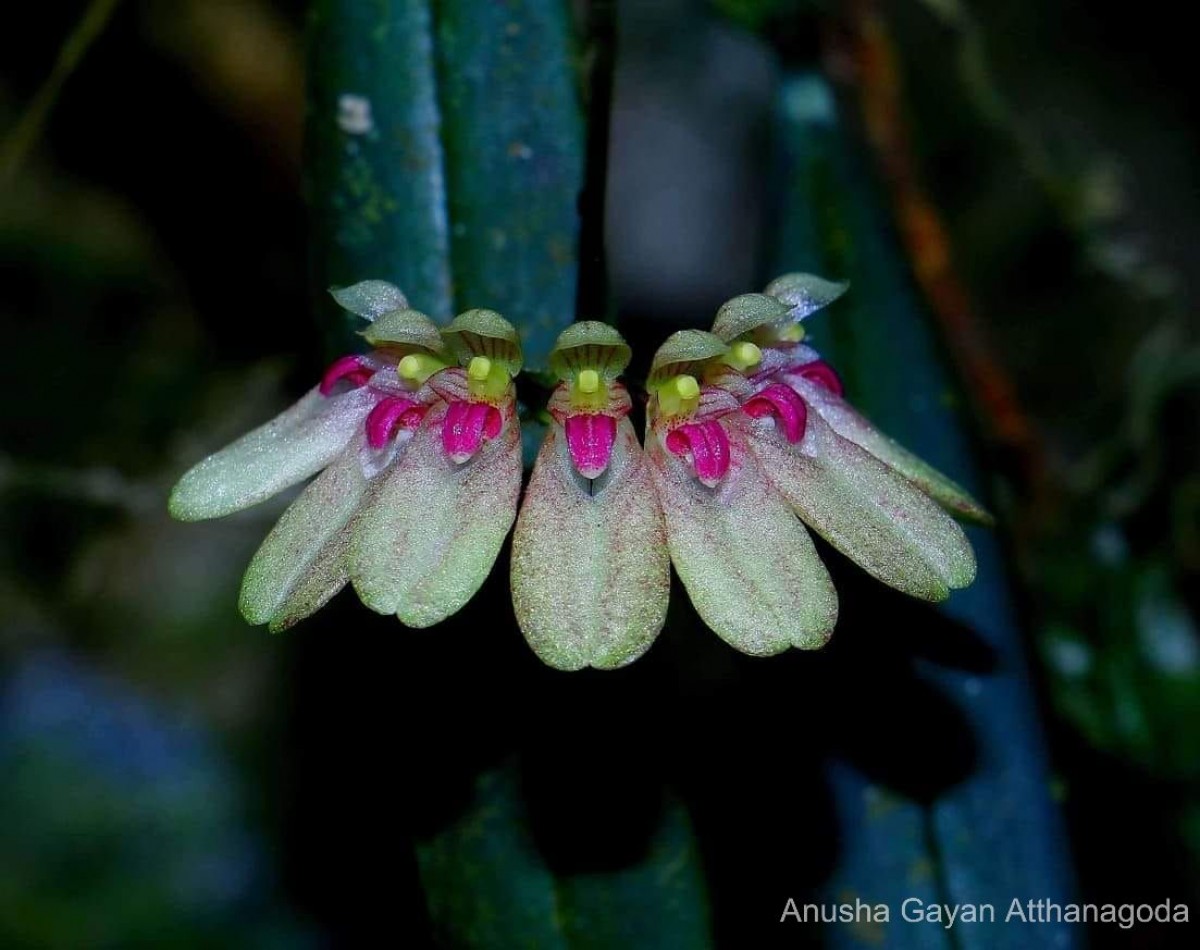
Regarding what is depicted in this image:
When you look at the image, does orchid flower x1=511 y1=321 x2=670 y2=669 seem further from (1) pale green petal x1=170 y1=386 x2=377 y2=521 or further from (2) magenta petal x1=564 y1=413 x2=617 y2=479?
(1) pale green petal x1=170 y1=386 x2=377 y2=521

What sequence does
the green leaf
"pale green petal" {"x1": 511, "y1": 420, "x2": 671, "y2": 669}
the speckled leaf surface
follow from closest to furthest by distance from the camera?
"pale green petal" {"x1": 511, "y1": 420, "x2": 671, "y2": 669}
the green leaf
the speckled leaf surface

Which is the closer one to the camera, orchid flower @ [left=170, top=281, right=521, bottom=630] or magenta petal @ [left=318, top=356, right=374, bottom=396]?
orchid flower @ [left=170, top=281, right=521, bottom=630]

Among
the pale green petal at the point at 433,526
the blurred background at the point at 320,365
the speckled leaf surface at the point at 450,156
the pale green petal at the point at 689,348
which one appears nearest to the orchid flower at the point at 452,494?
the pale green petal at the point at 433,526

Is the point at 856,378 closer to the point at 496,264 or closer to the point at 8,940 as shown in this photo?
the point at 496,264

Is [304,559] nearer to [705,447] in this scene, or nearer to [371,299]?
[371,299]

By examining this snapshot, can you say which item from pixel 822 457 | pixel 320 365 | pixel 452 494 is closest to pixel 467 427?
pixel 452 494

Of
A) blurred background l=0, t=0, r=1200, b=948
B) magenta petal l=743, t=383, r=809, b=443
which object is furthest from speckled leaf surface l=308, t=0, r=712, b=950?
magenta petal l=743, t=383, r=809, b=443
